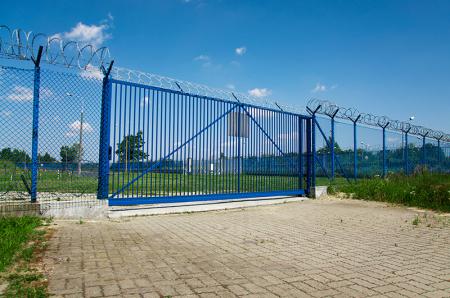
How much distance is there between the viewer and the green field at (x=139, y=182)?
8.16m

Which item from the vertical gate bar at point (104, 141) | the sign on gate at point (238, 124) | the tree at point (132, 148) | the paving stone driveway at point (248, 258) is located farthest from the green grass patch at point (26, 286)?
the sign on gate at point (238, 124)

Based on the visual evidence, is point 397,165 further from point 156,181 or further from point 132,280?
point 132,280

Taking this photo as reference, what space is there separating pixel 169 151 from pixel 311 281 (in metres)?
5.73

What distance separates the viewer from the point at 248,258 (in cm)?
478

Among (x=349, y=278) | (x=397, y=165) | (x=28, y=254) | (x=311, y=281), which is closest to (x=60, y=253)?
(x=28, y=254)

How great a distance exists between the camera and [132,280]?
12.3 feet

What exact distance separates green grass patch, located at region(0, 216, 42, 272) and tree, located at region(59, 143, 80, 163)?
5.80 ft

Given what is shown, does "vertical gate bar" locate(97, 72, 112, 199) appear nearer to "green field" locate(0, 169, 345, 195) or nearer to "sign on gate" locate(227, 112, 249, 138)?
"green field" locate(0, 169, 345, 195)

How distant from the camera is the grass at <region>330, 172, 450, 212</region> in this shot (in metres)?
10.5

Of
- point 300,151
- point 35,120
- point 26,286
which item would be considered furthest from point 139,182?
point 300,151

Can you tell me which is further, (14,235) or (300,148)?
(300,148)

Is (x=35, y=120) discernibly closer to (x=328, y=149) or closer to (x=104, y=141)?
Result: (x=104, y=141)

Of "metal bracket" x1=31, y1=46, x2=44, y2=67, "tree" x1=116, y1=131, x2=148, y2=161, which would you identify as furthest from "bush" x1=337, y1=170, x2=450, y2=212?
"metal bracket" x1=31, y1=46, x2=44, y2=67

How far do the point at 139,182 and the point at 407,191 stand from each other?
8332 mm
